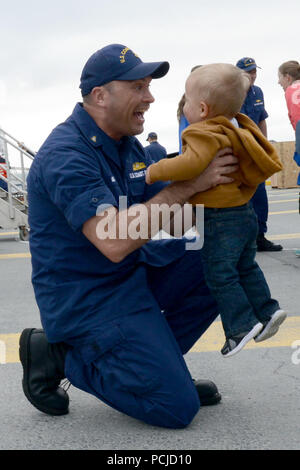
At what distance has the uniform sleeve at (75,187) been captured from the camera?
101 inches

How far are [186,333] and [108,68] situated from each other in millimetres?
1168

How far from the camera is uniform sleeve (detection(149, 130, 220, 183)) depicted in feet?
8.39

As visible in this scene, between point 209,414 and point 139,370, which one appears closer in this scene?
point 139,370

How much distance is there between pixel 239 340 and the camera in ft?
9.08

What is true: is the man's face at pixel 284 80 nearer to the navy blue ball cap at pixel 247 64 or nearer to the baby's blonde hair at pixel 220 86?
the navy blue ball cap at pixel 247 64

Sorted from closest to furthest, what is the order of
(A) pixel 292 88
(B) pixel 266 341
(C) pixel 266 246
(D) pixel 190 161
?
(D) pixel 190 161 → (B) pixel 266 341 → (A) pixel 292 88 → (C) pixel 266 246

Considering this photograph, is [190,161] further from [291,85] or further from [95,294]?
[291,85]

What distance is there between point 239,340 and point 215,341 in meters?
1.16

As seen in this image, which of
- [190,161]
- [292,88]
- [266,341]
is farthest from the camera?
[292,88]

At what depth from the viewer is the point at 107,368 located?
106 inches

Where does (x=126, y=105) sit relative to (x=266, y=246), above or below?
above

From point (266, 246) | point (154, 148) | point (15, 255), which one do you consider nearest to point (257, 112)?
point (266, 246)

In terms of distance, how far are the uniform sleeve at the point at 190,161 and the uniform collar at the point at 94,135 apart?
1.23 feet

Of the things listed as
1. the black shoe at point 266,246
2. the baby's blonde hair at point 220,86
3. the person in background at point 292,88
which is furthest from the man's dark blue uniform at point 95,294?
the black shoe at point 266,246
